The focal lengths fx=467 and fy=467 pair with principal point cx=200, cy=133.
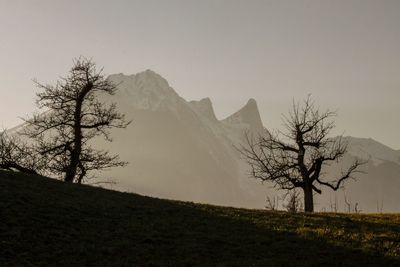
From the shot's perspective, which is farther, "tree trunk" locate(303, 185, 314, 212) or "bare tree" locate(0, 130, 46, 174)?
"bare tree" locate(0, 130, 46, 174)

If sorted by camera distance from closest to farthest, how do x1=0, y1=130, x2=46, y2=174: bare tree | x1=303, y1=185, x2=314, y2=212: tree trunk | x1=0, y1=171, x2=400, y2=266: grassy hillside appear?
1. x1=0, y1=171, x2=400, y2=266: grassy hillside
2. x1=303, y1=185, x2=314, y2=212: tree trunk
3. x1=0, y1=130, x2=46, y2=174: bare tree

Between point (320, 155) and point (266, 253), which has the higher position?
point (320, 155)

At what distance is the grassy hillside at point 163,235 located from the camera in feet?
57.8

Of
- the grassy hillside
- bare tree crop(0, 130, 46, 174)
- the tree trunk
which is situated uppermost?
bare tree crop(0, 130, 46, 174)

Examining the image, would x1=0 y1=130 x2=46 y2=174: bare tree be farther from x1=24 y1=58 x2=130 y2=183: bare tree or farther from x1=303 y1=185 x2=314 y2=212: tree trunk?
x1=303 y1=185 x2=314 y2=212: tree trunk

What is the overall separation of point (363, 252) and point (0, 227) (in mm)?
14945

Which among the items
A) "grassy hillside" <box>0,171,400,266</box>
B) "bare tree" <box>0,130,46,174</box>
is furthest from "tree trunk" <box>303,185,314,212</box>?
"bare tree" <box>0,130,46,174</box>

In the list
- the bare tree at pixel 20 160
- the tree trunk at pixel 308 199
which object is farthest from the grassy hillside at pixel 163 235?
the bare tree at pixel 20 160

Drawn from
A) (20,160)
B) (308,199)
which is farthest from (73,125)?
(308,199)

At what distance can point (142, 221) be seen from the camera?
24062 mm

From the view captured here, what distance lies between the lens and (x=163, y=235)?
2153cm

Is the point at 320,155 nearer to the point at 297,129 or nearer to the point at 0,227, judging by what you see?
the point at 297,129

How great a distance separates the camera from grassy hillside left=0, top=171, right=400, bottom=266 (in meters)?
17.6

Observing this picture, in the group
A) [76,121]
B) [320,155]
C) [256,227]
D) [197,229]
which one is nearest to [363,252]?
[256,227]
